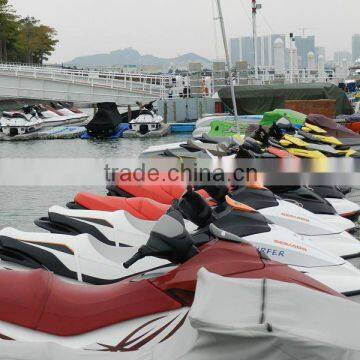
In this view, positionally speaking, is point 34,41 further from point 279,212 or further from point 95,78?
point 279,212

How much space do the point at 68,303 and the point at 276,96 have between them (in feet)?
69.4

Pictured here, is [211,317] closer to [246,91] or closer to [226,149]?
[226,149]

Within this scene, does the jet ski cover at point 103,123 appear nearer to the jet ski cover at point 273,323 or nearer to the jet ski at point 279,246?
the jet ski at point 279,246

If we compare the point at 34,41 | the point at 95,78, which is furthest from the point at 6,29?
the point at 95,78

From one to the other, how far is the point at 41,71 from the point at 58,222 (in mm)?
35963

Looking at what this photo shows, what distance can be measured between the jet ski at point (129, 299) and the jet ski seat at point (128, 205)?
2432 mm

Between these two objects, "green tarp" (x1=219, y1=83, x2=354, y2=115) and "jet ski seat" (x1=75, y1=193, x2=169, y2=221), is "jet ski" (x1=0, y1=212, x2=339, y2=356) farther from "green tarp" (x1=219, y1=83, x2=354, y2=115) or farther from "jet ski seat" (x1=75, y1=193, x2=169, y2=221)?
"green tarp" (x1=219, y1=83, x2=354, y2=115)


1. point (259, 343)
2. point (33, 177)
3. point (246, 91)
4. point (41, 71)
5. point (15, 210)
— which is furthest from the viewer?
point (41, 71)

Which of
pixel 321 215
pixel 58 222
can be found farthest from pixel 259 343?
pixel 321 215

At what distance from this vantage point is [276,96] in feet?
76.7

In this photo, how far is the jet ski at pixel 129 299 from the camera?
112 inches

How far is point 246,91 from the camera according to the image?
23.6 metres

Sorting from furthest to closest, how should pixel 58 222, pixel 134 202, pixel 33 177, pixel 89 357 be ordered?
pixel 33 177 < pixel 134 202 < pixel 58 222 < pixel 89 357

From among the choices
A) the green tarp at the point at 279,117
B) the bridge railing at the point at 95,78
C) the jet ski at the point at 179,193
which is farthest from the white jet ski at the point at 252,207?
the bridge railing at the point at 95,78
